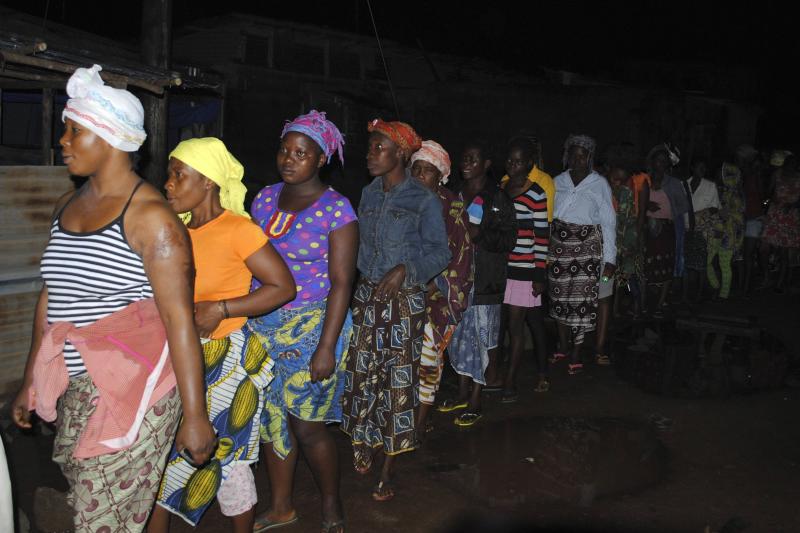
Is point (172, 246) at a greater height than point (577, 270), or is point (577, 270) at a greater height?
point (172, 246)

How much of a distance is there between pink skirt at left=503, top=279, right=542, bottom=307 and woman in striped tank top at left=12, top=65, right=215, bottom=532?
382 centimetres

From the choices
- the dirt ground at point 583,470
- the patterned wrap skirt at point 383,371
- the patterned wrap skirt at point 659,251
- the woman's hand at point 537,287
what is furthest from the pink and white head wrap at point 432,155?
the patterned wrap skirt at point 659,251

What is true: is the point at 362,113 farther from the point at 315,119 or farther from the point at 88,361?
the point at 88,361

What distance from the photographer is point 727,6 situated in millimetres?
41406

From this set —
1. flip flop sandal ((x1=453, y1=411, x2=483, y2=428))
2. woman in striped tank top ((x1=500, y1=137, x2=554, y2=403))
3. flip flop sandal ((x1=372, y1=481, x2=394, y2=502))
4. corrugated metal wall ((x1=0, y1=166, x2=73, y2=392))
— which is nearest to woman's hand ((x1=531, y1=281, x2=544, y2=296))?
woman in striped tank top ((x1=500, y1=137, x2=554, y2=403))

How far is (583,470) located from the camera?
4.93m

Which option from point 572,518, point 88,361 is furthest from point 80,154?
point 572,518

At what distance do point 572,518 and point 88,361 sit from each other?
2847mm

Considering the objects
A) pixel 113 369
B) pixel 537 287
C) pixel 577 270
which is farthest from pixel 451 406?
pixel 113 369

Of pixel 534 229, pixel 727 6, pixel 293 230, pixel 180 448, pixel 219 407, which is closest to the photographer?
pixel 180 448

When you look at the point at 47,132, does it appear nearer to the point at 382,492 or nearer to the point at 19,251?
the point at 19,251

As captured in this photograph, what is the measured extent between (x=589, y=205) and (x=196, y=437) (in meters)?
4.82

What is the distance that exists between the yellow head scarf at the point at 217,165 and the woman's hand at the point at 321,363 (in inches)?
29.1

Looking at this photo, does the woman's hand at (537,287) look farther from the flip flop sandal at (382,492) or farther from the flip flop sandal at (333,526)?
the flip flop sandal at (333,526)
